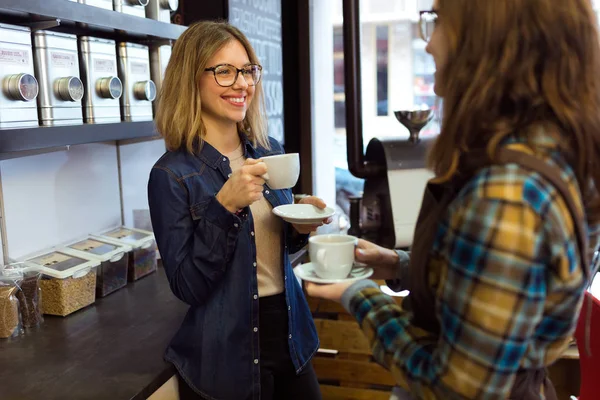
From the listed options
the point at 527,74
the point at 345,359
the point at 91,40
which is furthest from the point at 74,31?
the point at 345,359

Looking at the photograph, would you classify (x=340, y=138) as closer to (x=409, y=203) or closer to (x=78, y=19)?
(x=409, y=203)

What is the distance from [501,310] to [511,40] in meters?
0.33

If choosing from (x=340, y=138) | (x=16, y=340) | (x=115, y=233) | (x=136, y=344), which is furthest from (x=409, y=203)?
(x=16, y=340)

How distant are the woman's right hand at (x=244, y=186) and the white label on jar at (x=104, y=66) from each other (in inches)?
23.5

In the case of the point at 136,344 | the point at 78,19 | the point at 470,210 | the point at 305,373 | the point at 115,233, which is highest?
the point at 78,19

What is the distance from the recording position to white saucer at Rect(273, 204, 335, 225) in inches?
50.9

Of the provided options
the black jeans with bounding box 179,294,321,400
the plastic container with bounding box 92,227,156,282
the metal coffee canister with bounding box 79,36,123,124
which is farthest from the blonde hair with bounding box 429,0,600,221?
the plastic container with bounding box 92,227,156,282

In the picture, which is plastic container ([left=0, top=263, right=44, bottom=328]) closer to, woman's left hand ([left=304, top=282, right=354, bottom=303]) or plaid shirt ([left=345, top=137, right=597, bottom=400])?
woman's left hand ([left=304, top=282, right=354, bottom=303])

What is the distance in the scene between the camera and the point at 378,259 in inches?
44.4

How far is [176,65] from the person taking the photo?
4.79 ft

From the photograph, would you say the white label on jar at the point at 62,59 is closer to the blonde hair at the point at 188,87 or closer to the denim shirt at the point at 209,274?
the blonde hair at the point at 188,87

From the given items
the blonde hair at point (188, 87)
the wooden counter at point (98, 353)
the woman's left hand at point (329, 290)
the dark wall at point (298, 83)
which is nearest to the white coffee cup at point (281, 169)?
the blonde hair at point (188, 87)

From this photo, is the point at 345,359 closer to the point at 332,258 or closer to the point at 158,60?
the point at 158,60

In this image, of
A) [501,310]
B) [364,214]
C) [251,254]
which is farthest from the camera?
[364,214]
